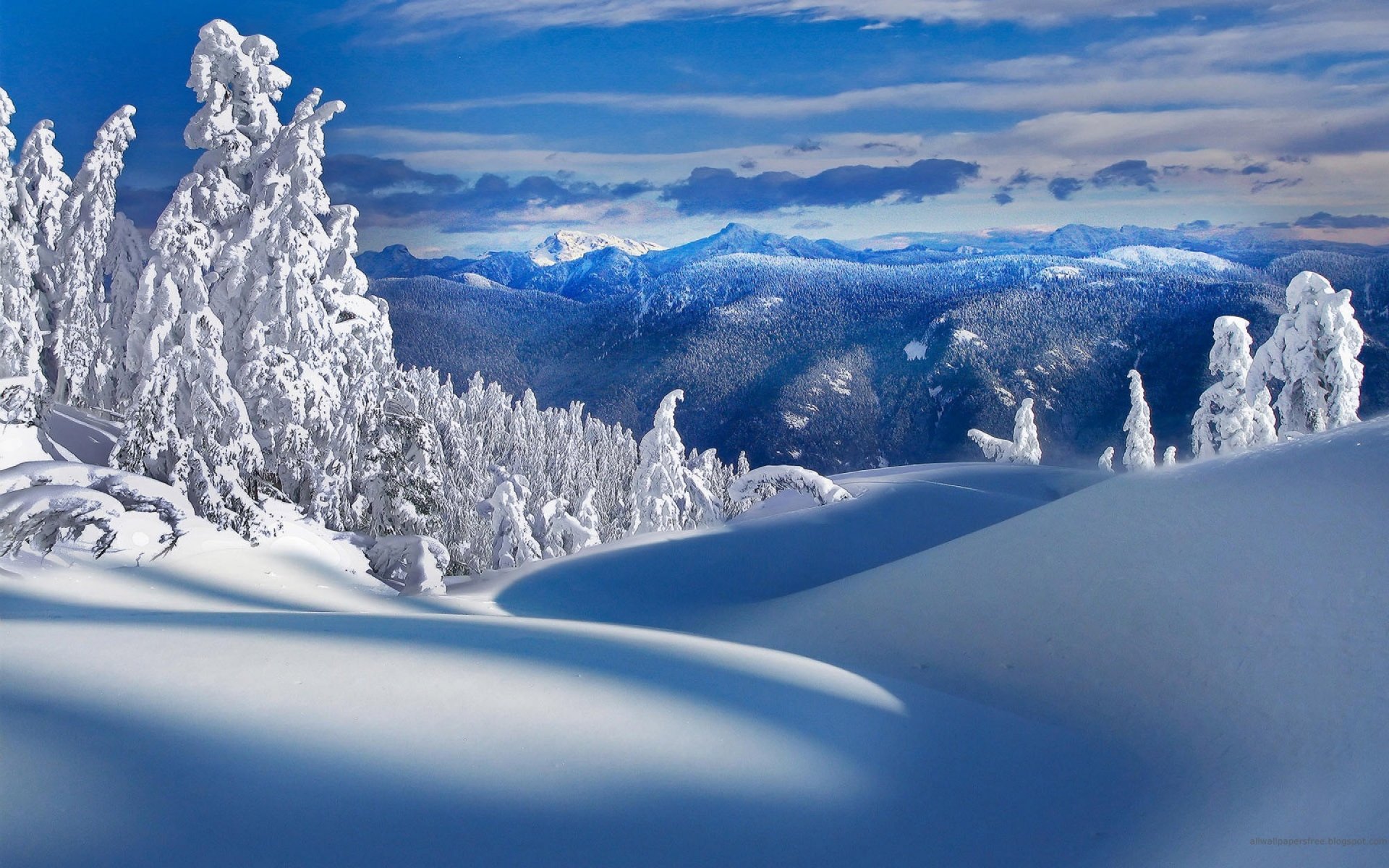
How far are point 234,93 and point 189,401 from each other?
18.3 feet

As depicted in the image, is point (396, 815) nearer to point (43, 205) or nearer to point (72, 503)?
point (72, 503)

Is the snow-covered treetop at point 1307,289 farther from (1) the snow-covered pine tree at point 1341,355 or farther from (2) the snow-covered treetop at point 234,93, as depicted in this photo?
(2) the snow-covered treetop at point 234,93

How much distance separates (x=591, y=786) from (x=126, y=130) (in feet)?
82.1

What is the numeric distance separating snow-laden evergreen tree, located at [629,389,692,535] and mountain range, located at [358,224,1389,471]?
109 meters

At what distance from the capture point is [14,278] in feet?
63.6

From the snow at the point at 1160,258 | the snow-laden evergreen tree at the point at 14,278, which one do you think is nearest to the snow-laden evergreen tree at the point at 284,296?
the snow-laden evergreen tree at the point at 14,278

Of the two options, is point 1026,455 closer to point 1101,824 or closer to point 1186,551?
point 1186,551

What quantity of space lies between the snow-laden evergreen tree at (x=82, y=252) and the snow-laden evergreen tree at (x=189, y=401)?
28.8 ft

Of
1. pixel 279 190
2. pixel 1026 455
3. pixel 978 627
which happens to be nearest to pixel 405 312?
pixel 1026 455

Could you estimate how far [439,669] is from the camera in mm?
5852

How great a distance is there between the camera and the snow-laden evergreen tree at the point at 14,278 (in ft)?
60.5

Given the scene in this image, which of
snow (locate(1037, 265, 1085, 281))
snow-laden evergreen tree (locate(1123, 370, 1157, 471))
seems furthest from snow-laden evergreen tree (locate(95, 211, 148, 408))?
snow (locate(1037, 265, 1085, 281))

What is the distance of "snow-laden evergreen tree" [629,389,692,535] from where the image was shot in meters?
25.7

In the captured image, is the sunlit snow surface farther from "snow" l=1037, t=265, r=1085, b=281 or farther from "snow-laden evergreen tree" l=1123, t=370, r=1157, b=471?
"snow" l=1037, t=265, r=1085, b=281
